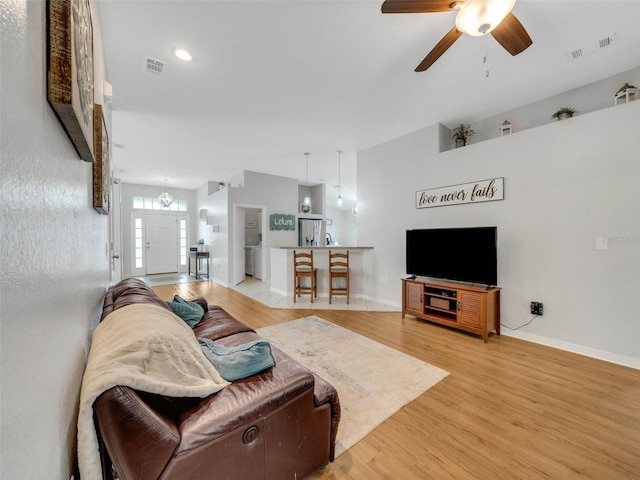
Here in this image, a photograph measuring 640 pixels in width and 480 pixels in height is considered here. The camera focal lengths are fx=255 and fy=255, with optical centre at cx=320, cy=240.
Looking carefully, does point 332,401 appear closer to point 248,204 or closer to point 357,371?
point 357,371

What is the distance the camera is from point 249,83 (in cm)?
282

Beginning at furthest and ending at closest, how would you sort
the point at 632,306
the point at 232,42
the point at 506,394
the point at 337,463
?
the point at 632,306
the point at 232,42
the point at 506,394
the point at 337,463

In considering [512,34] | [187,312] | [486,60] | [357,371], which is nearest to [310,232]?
[187,312]

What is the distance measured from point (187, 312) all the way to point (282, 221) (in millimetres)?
4643

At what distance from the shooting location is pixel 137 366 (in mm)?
869

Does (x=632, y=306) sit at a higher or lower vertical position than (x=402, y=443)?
higher

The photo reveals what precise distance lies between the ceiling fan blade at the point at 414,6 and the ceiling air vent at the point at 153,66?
215 centimetres

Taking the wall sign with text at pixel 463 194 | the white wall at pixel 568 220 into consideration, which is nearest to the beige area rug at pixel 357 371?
the white wall at pixel 568 220

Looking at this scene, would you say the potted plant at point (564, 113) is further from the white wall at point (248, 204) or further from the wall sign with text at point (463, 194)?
the white wall at point (248, 204)

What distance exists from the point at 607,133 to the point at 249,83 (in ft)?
12.1

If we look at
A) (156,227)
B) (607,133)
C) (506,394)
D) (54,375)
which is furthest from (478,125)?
(156,227)

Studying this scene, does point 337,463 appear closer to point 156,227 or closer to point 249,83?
point 249,83

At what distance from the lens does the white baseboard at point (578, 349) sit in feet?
7.87

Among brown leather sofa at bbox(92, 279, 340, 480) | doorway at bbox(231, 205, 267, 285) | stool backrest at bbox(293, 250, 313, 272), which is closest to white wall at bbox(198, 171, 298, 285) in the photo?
doorway at bbox(231, 205, 267, 285)
